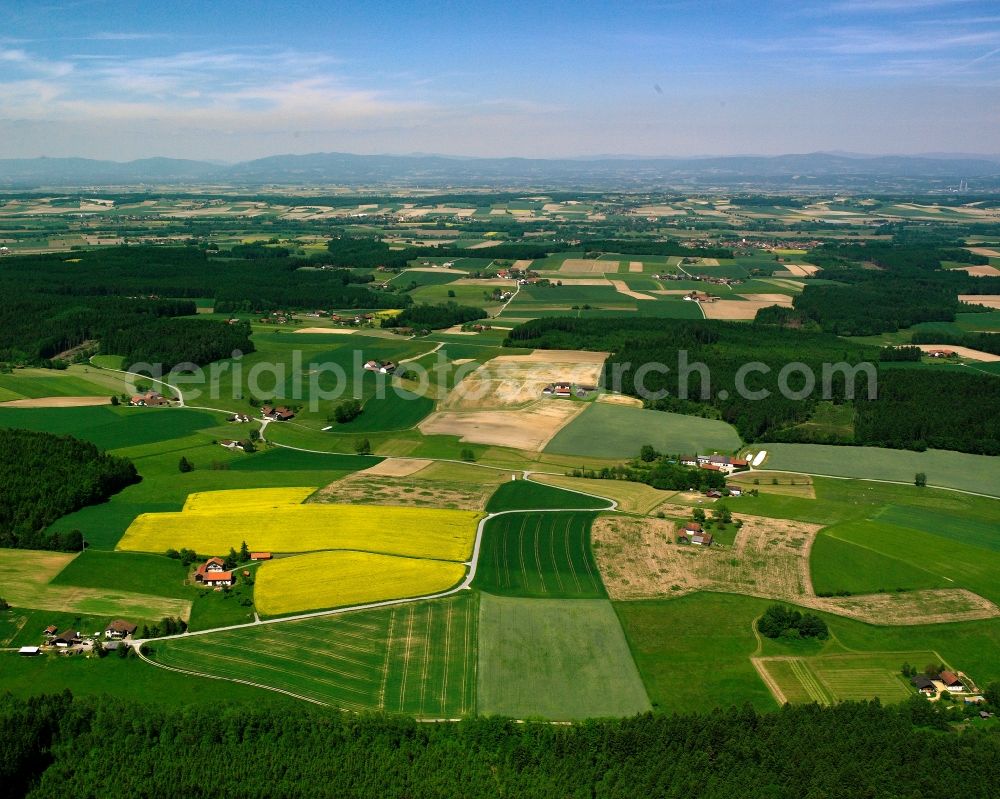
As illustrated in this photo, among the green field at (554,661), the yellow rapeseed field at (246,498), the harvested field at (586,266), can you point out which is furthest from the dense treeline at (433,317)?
the green field at (554,661)

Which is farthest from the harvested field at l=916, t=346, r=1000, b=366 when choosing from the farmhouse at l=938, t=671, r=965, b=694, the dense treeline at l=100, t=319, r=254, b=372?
the dense treeline at l=100, t=319, r=254, b=372

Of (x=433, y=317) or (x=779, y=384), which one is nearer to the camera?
(x=779, y=384)

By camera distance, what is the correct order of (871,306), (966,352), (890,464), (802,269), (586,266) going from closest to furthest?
(890,464)
(966,352)
(871,306)
(802,269)
(586,266)

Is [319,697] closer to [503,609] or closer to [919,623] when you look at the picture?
[503,609]

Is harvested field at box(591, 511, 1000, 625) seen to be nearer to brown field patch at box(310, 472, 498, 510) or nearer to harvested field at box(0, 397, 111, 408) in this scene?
brown field patch at box(310, 472, 498, 510)

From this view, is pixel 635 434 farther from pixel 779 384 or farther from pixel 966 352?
pixel 966 352

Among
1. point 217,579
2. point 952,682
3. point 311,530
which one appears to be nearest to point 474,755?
point 217,579

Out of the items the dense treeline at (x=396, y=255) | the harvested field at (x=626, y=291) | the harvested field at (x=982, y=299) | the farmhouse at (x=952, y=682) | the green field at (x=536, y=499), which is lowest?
the farmhouse at (x=952, y=682)

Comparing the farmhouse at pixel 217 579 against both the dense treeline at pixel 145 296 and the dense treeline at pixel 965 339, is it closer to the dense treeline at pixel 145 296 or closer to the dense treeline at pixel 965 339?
the dense treeline at pixel 145 296
